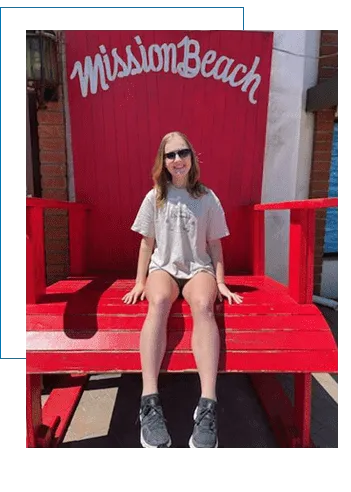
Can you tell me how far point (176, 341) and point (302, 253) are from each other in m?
0.71

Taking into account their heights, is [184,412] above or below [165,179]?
below

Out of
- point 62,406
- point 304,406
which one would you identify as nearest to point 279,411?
point 304,406

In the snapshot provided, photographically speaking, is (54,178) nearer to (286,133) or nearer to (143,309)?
(143,309)

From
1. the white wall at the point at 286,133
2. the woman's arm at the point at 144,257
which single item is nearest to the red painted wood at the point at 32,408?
the woman's arm at the point at 144,257

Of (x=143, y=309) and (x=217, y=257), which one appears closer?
(x=143, y=309)

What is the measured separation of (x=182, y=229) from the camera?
6.84 ft

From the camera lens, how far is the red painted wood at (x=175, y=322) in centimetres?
184

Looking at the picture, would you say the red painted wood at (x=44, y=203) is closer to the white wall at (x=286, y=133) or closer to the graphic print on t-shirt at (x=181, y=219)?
the graphic print on t-shirt at (x=181, y=219)

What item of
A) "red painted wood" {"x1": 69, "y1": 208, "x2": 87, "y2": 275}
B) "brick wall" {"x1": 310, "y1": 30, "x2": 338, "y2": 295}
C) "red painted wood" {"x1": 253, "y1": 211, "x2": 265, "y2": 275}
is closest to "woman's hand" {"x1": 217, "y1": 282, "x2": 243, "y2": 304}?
"red painted wood" {"x1": 253, "y1": 211, "x2": 265, "y2": 275}

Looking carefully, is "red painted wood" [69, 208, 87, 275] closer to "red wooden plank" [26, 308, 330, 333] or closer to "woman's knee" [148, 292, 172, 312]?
"red wooden plank" [26, 308, 330, 333]

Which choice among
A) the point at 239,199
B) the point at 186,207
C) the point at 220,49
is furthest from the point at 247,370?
the point at 220,49

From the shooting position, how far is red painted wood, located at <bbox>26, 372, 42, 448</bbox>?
1.83 meters

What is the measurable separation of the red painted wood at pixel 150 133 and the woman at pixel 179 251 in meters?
0.83

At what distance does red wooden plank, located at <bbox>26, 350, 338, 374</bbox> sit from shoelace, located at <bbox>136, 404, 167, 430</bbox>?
188 mm
